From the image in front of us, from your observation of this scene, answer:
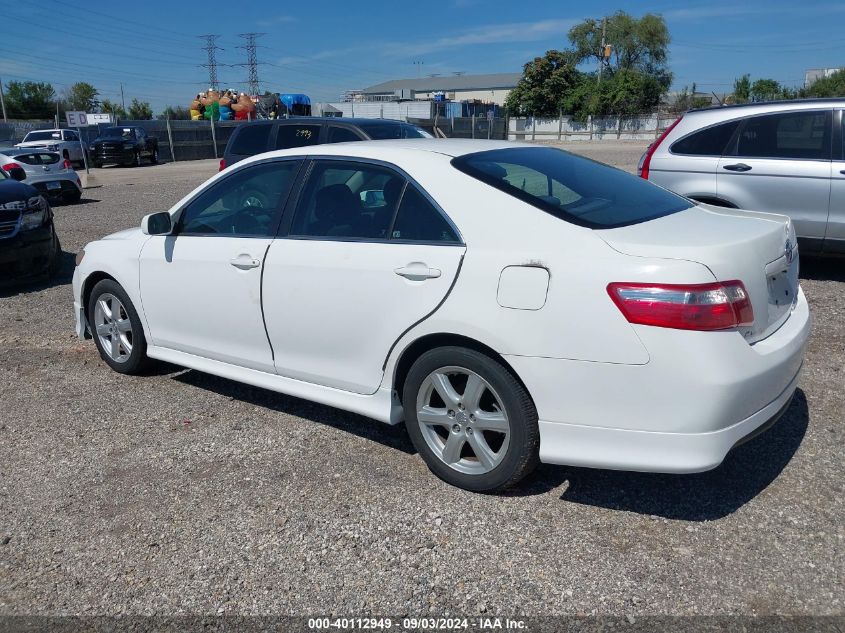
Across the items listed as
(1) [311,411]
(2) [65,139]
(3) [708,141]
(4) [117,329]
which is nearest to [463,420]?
(1) [311,411]

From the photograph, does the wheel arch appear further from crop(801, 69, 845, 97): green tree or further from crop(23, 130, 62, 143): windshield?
crop(801, 69, 845, 97): green tree

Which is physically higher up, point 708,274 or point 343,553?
point 708,274

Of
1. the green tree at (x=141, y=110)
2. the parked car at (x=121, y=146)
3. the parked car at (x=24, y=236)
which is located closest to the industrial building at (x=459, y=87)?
the green tree at (x=141, y=110)

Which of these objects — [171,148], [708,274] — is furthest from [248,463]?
[171,148]

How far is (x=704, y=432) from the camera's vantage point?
2951mm

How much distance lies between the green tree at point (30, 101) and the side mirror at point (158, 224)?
8613 centimetres

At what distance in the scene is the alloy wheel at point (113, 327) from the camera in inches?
207

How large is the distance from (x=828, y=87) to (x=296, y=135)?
55.4 meters

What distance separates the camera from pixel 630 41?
78.2m

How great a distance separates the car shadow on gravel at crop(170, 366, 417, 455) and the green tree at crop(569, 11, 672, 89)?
79.4 metres

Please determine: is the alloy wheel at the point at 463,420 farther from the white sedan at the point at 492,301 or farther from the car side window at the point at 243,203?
the car side window at the point at 243,203

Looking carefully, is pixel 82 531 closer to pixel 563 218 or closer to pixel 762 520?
pixel 563 218

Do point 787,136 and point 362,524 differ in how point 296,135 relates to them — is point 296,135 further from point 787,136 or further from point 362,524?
point 362,524

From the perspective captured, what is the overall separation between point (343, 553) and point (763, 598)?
165cm
